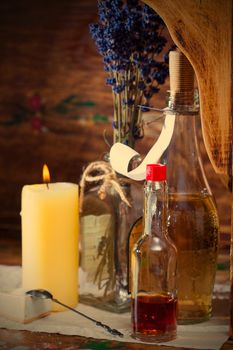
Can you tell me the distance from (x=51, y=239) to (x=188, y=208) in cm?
18

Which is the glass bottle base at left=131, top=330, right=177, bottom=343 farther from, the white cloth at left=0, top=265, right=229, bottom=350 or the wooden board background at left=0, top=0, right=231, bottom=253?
the wooden board background at left=0, top=0, right=231, bottom=253

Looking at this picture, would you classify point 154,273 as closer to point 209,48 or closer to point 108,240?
point 108,240

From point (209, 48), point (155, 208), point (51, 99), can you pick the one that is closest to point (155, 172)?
point (155, 208)

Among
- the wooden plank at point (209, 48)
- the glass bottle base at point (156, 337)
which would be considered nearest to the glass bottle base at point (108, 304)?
the glass bottle base at point (156, 337)

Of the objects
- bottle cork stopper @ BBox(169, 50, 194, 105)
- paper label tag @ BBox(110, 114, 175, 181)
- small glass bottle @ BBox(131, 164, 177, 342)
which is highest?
bottle cork stopper @ BBox(169, 50, 194, 105)

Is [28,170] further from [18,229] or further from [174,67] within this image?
[174,67]

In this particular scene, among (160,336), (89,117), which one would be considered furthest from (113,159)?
(89,117)

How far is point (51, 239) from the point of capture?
113 cm

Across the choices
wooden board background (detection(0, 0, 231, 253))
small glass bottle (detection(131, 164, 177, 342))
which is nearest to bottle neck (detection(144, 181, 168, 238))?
small glass bottle (detection(131, 164, 177, 342))

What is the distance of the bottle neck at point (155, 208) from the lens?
40.5 inches

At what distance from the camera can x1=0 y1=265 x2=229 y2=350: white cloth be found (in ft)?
3.36

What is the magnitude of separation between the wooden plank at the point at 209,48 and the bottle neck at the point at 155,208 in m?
0.08

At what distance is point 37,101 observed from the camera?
154cm

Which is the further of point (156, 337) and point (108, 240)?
point (108, 240)
